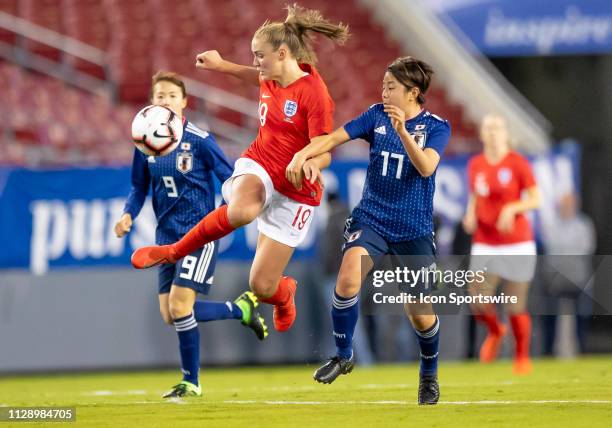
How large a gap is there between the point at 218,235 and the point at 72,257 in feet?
20.6

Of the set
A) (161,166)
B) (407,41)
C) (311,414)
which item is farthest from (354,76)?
(311,414)

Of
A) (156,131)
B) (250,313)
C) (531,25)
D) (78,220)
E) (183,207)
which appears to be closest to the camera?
(156,131)

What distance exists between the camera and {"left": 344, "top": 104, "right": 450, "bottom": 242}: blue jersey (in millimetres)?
7555

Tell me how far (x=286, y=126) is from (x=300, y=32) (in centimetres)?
63

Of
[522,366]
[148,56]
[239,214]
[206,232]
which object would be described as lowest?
[522,366]

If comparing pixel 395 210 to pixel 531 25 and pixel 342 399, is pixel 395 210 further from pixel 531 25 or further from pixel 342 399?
pixel 531 25

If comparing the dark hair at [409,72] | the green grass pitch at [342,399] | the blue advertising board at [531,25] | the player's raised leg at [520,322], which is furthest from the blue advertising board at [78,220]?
the dark hair at [409,72]

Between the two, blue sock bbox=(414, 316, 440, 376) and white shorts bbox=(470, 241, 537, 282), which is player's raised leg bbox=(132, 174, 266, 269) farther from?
white shorts bbox=(470, 241, 537, 282)

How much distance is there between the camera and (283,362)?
14.0m

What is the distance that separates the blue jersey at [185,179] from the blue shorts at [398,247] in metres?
1.49

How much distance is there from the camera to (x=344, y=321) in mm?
7695

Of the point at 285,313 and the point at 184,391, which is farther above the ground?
the point at 285,313

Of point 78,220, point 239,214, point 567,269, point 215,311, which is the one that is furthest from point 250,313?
point 567,269

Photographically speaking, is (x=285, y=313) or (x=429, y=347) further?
(x=285, y=313)
